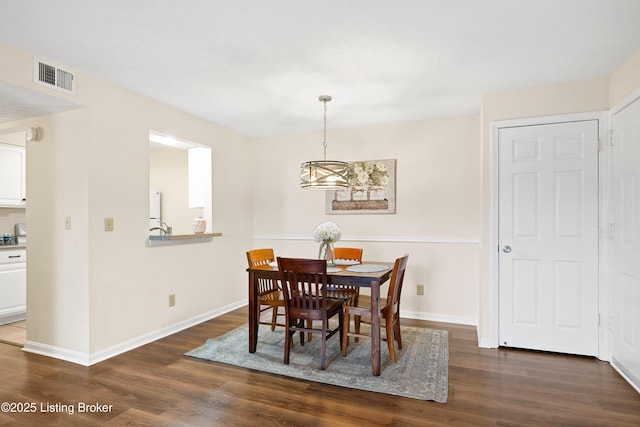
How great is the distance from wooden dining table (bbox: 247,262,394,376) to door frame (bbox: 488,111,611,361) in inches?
40.3

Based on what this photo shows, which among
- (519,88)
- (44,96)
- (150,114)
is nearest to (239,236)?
(150,114)

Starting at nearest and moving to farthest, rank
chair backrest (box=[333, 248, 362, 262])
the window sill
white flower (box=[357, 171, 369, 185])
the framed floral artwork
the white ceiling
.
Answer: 1. the white ceiling
2. the window sill
3. chair backrest (box=[333, 248, 362, 262])
4. the framed floral artwork
5. white flower (box=[357, 171, 369, 185])

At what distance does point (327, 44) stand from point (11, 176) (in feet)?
14.2

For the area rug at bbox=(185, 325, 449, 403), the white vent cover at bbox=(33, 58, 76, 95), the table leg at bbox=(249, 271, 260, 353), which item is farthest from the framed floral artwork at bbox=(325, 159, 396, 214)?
the white vent cover at bbox=(33, 58, 76, 95)

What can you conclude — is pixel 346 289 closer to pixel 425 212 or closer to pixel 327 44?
pixel 425 212

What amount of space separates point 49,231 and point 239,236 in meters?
2.21

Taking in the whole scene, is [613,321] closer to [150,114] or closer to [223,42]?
[223,42]

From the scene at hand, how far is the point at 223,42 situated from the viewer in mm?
2451

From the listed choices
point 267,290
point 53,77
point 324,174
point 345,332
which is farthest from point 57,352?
point 324,174

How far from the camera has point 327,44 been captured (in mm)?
2484

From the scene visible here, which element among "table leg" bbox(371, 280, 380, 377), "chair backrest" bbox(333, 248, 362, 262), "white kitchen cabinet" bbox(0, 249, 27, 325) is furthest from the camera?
"white kitchen cabinet" bbox(0, 249, 27, 325)

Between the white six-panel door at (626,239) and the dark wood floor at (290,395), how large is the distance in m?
0.21

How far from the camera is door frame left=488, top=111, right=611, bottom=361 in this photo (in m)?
3.03

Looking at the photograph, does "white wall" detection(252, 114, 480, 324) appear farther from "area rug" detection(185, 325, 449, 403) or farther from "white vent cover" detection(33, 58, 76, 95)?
"white vent cover" detection(33, 58, 76, 95)
